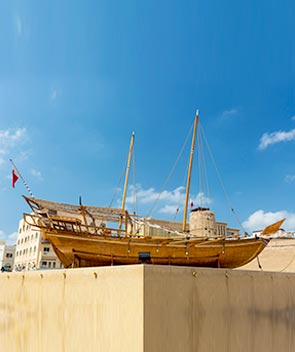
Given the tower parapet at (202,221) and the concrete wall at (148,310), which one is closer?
the concrete wall at (148,310)

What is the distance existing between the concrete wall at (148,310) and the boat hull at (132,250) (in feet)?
19.4

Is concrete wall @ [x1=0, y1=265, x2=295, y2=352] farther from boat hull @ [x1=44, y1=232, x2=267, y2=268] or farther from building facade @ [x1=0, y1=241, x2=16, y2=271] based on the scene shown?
building facade @ [x1=0, y1=241, x2=16, y2=271]

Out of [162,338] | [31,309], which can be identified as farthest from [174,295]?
[31,309]

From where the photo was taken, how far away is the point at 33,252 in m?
42.9

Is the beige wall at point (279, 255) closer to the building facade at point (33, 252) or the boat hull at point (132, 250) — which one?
the boat hull at point (132, 250)

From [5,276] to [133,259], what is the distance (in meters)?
6.44

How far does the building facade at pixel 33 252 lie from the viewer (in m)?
41.4

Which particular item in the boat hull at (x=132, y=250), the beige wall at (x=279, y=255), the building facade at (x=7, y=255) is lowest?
the boat hull at (x=132, y=250)

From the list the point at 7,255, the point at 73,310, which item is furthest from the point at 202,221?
the point at 7,255

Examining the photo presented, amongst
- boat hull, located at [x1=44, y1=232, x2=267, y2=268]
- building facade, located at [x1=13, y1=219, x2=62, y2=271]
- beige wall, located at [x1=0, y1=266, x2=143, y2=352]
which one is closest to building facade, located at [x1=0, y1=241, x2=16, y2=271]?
building facade, located at [x1=13, y1=219, x2=62, y2=271]

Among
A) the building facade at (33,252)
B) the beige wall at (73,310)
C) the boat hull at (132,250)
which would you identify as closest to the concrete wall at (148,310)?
the beige wall at (73,310)

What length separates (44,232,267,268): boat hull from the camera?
36.0 feet

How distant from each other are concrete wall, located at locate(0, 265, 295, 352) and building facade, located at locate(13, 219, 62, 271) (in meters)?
36.5

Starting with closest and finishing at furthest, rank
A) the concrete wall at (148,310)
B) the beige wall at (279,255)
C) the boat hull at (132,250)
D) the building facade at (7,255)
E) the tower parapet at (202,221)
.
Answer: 1. the concrete wall at (148,310)
2. the boat hull at (132,250)
3. the beige wall at (279,255)
4. the tower parapet at (202,221)
5. the building facade at (7,255)
